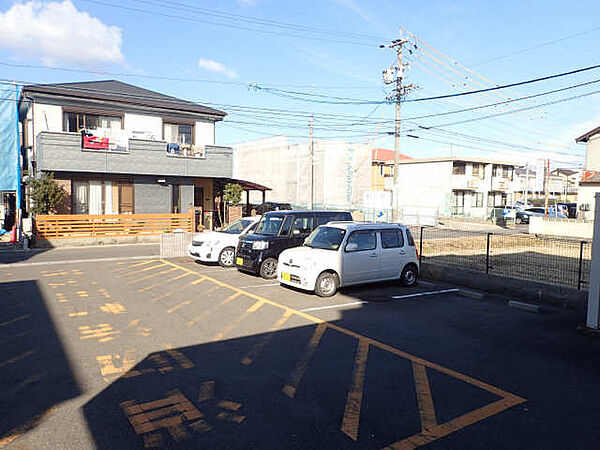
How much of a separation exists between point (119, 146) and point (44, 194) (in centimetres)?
420

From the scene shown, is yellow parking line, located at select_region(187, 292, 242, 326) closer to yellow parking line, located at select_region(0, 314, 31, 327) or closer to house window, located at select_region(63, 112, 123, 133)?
yellow parking line, located at select_region(0, 314, 31, 327)

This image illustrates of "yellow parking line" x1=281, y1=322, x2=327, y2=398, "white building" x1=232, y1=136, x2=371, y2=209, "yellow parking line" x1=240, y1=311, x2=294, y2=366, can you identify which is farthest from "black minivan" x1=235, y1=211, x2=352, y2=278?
"white building" x1=232, y1=136, x2=371, y2=209

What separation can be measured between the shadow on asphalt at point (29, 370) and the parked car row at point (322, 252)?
16.9 feet

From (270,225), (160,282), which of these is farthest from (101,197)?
(270,225)

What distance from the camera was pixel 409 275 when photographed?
38.9 feet

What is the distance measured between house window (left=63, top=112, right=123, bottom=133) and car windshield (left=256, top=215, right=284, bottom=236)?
14.1m

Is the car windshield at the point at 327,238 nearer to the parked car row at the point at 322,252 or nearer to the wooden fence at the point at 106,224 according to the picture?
the parked car row at the point at 322,252

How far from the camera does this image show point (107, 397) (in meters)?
4.98

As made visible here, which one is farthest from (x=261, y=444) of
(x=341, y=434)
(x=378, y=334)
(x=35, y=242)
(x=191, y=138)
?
(x=191, y=138)

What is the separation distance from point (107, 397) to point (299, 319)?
398 cm

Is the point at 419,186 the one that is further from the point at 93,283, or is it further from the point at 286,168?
the point at 93,283

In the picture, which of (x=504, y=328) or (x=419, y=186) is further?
(x=419, y=186)

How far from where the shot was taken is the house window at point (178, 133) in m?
25.4

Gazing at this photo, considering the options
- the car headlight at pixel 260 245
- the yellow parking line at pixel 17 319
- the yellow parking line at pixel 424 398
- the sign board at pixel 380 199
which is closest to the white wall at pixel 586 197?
the sign board at pixel 380 199
